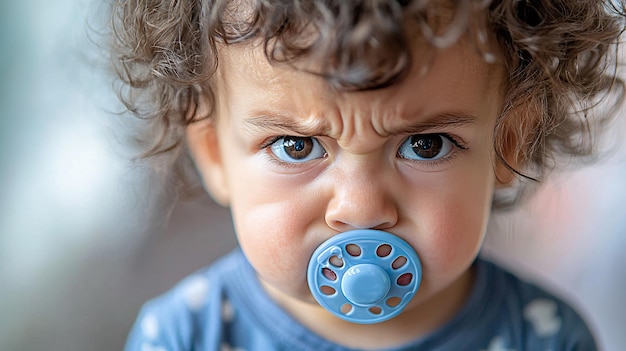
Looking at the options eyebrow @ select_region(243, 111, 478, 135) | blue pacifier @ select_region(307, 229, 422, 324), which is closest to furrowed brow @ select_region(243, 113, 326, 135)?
eyebrow @ select_region(243, 111, 478, 135)

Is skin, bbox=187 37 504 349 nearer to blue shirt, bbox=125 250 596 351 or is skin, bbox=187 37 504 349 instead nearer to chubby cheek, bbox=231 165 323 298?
chubby cheek, bbox=231 165 323 298

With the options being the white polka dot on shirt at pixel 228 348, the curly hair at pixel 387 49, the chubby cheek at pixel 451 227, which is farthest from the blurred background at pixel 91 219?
the chubby cheek at pixel 451 227

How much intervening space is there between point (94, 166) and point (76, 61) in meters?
0.18

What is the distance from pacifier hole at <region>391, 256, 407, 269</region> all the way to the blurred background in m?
0.46

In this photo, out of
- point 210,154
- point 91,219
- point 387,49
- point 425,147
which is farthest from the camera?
point 91,219

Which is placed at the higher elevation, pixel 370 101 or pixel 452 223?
pixel 370 101

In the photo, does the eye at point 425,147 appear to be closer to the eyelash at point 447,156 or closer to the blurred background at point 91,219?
the eyelash at point 447,156

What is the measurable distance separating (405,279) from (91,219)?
66cm

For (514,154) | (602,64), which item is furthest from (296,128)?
(602,64)

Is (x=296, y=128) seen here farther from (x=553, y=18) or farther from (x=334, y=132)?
(x=553, y=18)

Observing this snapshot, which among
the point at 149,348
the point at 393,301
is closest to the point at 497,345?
the point at 393,301

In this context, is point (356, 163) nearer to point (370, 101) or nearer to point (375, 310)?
point (370, 101)

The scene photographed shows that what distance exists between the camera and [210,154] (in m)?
0.95

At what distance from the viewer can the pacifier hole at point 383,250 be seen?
0.79m
